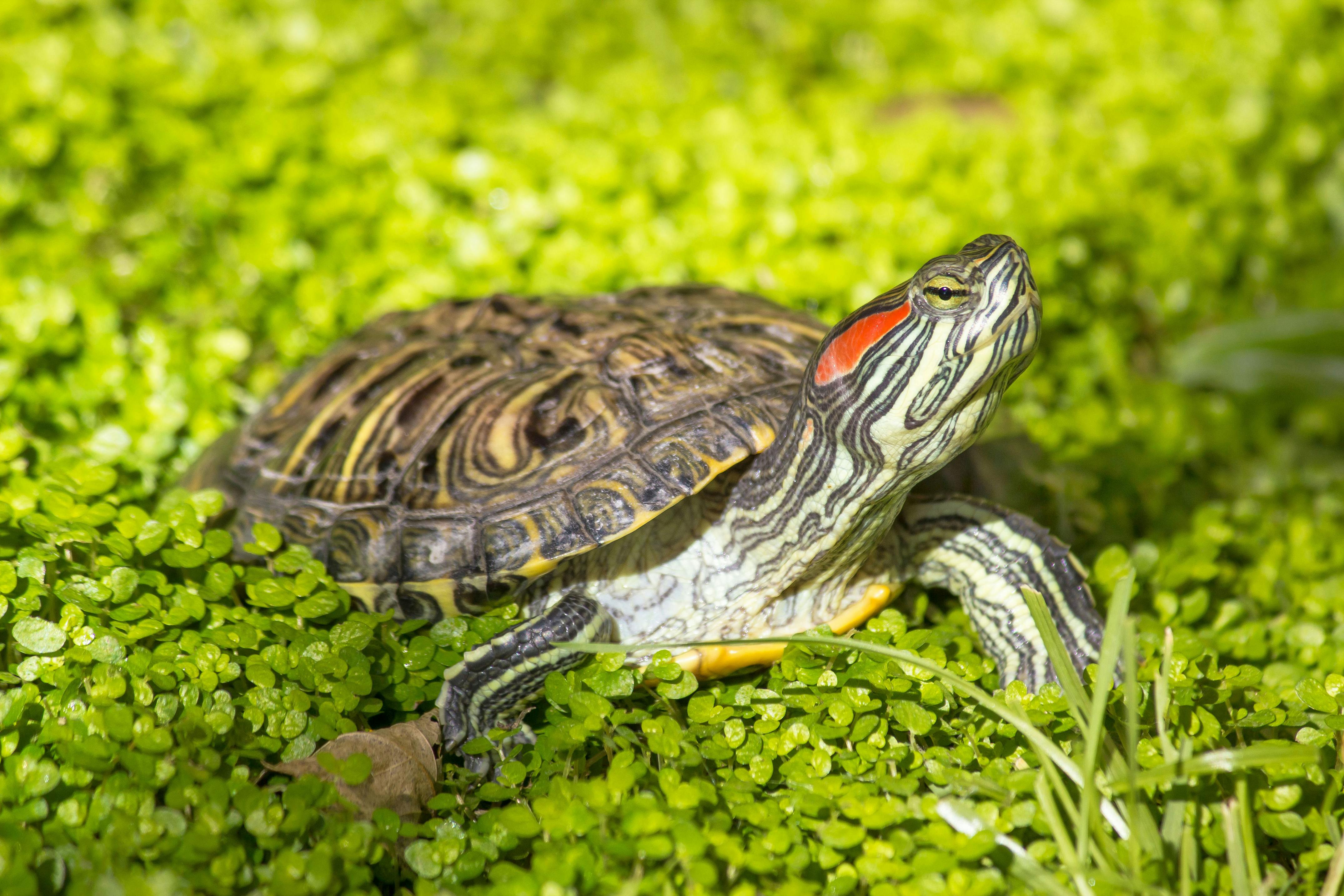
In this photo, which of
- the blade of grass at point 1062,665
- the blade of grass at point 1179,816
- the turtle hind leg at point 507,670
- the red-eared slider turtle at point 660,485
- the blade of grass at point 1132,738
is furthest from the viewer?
the turtle hind leg at point 507,670

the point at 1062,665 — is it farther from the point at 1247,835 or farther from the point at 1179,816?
the point at 1247,835

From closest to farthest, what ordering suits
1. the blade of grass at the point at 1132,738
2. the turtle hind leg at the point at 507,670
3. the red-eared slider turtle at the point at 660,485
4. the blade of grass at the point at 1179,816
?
the blade of grass at the point at 1132,738 < the blade of grass at the point at 1179,816 < the red-eared slider turtle at the point at 660,485 < the turtle hind leg at the point at 507,670

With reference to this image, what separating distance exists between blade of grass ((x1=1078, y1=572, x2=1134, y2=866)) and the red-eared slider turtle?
45 centimetres

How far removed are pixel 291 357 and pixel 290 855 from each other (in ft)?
7.33

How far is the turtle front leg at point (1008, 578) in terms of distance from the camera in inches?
94.2

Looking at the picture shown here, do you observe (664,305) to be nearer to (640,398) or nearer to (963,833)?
(640,398)

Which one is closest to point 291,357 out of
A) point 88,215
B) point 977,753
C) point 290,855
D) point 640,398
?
point 88,215

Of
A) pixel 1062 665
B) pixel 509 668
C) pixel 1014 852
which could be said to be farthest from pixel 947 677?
pixel 509 668

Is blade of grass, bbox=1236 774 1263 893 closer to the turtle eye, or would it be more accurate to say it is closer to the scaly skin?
the scaly skin

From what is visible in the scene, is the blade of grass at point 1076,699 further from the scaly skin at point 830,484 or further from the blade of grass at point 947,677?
the scaly skin at point 830,484

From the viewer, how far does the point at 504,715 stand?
2289 mm

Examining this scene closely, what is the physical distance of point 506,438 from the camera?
238cm

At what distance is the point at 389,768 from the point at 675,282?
2.25 metres

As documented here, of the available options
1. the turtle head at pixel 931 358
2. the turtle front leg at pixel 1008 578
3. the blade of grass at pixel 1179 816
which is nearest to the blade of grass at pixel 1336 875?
the blade of grass at pixel 1179 816
